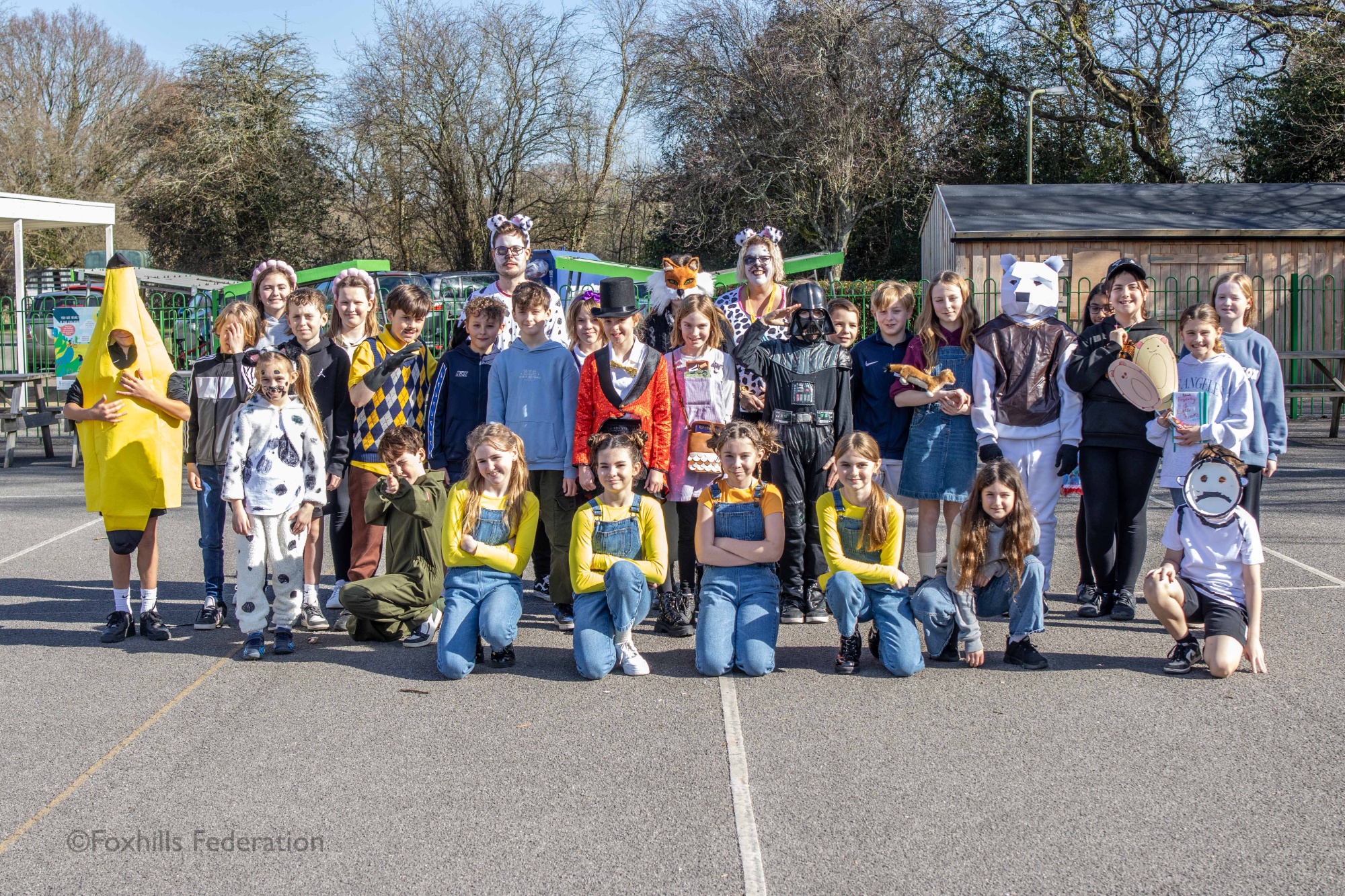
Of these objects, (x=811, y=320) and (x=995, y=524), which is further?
(x=811, y=320)

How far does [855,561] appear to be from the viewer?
5277mm

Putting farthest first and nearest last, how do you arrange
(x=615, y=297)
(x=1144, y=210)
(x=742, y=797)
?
(x=1144, y=210) < (x=615, y=297) < (x=742, y=797)

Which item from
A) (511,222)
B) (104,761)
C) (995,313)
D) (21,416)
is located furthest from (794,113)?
(104,761)

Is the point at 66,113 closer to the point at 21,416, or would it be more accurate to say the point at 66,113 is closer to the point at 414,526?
the point at 21,416

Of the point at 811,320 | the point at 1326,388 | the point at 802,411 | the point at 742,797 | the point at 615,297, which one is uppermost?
the point at 615,297

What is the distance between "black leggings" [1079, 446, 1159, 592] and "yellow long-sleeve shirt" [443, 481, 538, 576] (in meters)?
2.97

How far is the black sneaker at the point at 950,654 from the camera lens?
527 centimetres

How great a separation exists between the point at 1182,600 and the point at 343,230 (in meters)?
28.7

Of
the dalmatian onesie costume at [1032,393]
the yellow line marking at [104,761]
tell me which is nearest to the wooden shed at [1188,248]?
the dalmatian onesie costume at [1032,393]

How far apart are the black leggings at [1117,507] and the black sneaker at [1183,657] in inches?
40.1

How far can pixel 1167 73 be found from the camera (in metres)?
28.5

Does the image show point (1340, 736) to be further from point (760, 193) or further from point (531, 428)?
point (760, 193)

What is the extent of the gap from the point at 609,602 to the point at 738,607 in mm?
602

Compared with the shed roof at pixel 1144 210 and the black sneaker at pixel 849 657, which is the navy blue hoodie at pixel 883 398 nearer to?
the black sneaker at pixel 849 657
